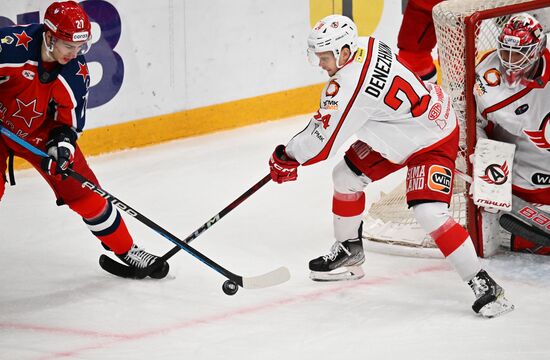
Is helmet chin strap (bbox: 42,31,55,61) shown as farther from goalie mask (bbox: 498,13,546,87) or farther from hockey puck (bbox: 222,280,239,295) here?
goalie mask (bbox: 498,13,546,87)

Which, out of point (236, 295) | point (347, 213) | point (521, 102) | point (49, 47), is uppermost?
point (49, 47)

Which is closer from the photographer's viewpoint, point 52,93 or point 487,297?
point 487,297

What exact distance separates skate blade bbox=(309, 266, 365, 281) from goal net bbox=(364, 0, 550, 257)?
287 mm

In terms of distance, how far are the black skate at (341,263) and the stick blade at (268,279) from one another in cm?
19

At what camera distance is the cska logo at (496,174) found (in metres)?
4.02

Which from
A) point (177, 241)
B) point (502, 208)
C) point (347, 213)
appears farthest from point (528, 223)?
point (177, 241)

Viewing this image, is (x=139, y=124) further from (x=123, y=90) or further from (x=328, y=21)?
(x=328, y=21)

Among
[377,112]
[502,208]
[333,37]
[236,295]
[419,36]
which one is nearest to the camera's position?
[333,37]

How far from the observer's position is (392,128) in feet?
12.1

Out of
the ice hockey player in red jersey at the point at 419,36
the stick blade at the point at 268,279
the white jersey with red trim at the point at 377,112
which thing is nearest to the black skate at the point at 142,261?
the stick blade at the point at 268,279

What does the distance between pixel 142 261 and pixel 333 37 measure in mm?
1111

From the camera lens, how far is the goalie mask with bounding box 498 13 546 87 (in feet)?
12.7

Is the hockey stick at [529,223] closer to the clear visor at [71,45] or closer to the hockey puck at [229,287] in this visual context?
the hockey puck at [229,287]

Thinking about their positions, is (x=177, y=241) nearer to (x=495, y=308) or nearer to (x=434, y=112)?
(x=434, y=112)
